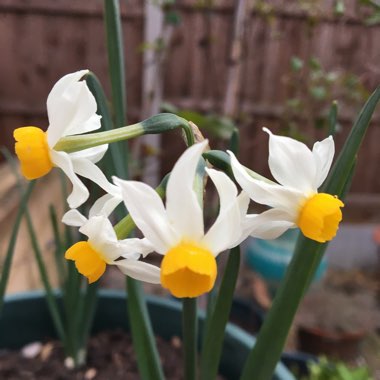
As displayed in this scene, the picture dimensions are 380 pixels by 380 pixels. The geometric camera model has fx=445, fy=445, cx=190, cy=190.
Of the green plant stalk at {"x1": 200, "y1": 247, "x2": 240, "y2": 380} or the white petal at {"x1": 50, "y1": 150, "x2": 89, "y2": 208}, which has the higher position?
the white petal at {"x1": 50, "y1": 150, "x2": 89, "y2": 208}

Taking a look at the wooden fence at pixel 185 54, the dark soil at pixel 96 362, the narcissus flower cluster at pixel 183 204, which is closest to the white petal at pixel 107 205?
the narcissus flower cluster at pixel 183 204

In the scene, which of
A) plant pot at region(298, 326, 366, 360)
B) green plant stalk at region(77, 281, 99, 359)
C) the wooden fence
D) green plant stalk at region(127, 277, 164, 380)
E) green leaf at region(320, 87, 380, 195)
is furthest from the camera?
the wooden fence

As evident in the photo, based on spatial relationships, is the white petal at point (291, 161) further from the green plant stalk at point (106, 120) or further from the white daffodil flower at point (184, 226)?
the green plant stalk at point (106, 120)

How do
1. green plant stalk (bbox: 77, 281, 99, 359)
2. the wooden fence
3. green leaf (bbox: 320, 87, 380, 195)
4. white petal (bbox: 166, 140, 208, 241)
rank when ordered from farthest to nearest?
the wooden fence
green plant stalk (bbox: 77, 281, 99, 359)
green leaf (bbox: 320, 87, 380, 195)
white petal (bbox: 166, 140, 208, 241)

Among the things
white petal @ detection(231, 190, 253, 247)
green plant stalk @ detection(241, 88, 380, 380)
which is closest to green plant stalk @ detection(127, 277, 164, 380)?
green plant stalk @ detection(241, 88, 380, 380)

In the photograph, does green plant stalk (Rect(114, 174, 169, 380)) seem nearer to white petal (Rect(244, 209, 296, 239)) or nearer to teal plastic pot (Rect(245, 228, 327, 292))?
white petal (Rect(244, 209, 296, 239))

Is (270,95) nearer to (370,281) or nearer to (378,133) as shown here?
(378,133)
